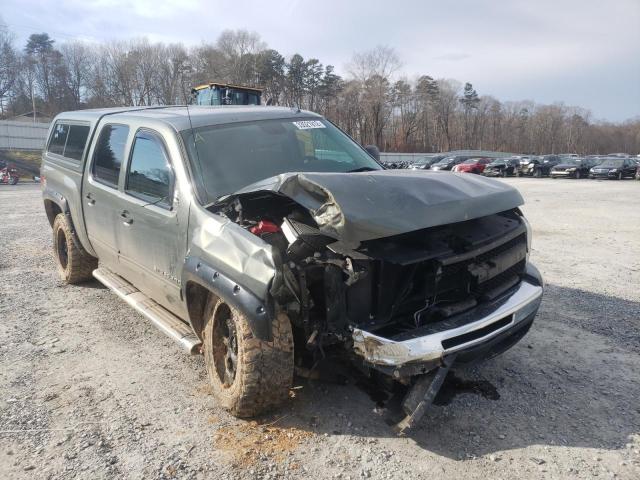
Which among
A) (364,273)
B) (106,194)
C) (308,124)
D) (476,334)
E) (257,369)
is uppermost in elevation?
(308,124)

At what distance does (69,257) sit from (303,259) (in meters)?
4.13

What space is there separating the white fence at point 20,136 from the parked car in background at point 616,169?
Result: 39.7 meters

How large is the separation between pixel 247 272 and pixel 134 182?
1804mm

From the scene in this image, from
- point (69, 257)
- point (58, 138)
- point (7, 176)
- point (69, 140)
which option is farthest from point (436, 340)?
point (7, 176)

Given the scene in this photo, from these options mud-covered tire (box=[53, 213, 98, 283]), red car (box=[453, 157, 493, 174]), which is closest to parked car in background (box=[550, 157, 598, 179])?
red car (box=[453, 157, 493, 174])

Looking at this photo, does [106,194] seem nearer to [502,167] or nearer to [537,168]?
[502,167]

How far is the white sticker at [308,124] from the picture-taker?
13.9ft

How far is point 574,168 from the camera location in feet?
109

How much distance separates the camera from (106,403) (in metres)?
3.22

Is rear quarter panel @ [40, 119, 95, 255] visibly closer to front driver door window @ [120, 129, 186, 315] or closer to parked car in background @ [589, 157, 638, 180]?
front driver door window @ [120, 129, 186, 315]

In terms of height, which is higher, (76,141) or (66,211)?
(76,141)

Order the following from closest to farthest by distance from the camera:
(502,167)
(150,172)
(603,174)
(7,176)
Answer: (150,172) < (7,176) < (603,174) < (502,167)

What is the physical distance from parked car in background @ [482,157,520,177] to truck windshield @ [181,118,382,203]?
114 feet

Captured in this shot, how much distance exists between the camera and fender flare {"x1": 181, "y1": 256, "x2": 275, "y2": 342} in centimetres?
256
